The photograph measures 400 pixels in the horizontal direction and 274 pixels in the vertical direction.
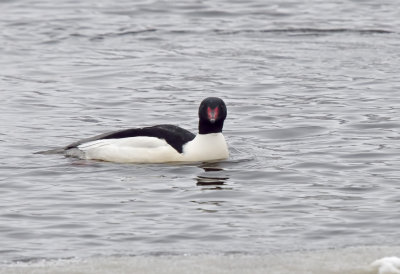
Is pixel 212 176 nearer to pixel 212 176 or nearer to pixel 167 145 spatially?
pixel 212 176

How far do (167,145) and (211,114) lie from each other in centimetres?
61

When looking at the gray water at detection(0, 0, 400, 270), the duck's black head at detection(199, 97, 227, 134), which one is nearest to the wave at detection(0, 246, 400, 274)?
the gray water at detection(0, 0, 400, 270)

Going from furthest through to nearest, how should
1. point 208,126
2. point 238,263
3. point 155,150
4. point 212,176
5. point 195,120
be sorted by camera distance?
point 195,120
point 208,126
point 155,150
point 212,176
point 238,263

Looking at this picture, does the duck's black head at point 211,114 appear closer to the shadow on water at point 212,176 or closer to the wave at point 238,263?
the shadow on water at point 212,176

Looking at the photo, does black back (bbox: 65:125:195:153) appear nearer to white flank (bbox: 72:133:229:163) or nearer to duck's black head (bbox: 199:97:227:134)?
white flank (bbox: 72:133:229:163)

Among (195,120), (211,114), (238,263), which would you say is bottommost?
(238,263)

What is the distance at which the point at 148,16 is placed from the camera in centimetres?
2464

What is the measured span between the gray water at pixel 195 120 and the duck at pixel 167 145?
4.8 inches

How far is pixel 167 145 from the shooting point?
13.6 m

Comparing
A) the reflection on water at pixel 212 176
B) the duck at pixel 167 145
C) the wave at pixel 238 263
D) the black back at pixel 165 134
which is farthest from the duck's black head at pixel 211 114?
the wave at pixel 238 263

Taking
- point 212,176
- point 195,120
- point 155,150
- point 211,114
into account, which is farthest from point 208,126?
point 195,120

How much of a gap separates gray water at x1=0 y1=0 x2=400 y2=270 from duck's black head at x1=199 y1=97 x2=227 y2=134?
451mm

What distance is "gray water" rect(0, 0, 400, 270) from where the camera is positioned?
1060 cm

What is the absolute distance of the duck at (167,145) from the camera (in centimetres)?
1357
